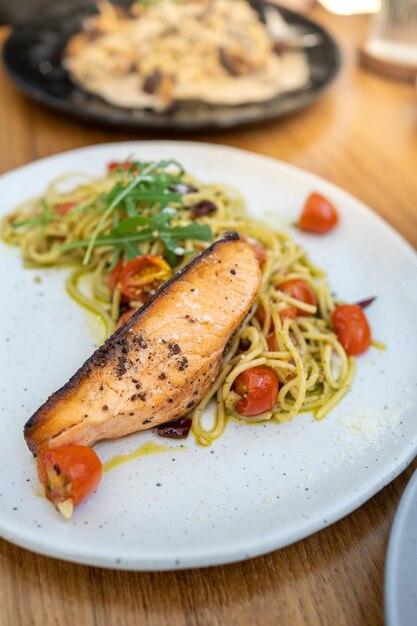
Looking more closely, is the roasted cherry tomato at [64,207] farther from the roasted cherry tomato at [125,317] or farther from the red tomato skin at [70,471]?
the red tomato skin at [70,471]

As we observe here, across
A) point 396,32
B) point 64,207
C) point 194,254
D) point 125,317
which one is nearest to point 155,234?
point 194,254

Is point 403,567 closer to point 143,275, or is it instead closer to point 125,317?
point 125,317

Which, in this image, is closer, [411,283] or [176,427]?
[176,427]

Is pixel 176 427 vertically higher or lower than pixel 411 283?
lower

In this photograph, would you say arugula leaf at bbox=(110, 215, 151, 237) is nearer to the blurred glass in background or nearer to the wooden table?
the wooden table

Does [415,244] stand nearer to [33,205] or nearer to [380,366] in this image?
[380,366]

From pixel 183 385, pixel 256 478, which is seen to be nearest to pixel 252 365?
pixel 183 385
